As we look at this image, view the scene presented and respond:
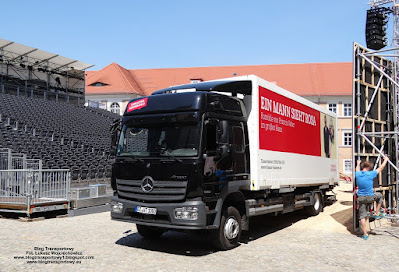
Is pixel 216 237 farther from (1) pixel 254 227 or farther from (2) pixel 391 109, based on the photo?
(2) pixel 391 109

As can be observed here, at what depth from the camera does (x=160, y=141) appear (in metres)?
7.39

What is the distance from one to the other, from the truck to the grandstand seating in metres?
6.74

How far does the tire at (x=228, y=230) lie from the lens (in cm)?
739

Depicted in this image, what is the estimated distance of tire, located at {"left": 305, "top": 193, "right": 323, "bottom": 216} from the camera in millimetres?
12315

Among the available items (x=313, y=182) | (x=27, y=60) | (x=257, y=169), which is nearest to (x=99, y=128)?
(x=27, y=60)

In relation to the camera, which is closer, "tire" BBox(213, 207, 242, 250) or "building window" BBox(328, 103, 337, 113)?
"tire" BBox(213, 207, 242, 250)

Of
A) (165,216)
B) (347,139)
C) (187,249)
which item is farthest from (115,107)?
(165,216)

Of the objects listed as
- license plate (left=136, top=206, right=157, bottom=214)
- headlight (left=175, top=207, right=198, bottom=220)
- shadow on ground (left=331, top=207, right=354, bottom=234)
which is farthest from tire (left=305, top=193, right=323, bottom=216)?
license plate (left=136, top=206, right=157, bottom=214)

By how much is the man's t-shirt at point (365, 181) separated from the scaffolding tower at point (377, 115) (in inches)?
32.9

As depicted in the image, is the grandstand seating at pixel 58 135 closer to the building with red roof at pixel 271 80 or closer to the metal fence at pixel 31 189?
the metal fence at pixel 31 189

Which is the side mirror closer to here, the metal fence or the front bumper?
the front bumper

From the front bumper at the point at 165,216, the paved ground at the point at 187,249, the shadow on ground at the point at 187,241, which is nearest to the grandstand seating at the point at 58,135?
the paved ground at the point at 187,249

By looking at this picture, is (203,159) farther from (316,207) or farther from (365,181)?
(316,207)

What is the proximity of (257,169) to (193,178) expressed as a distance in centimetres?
197
